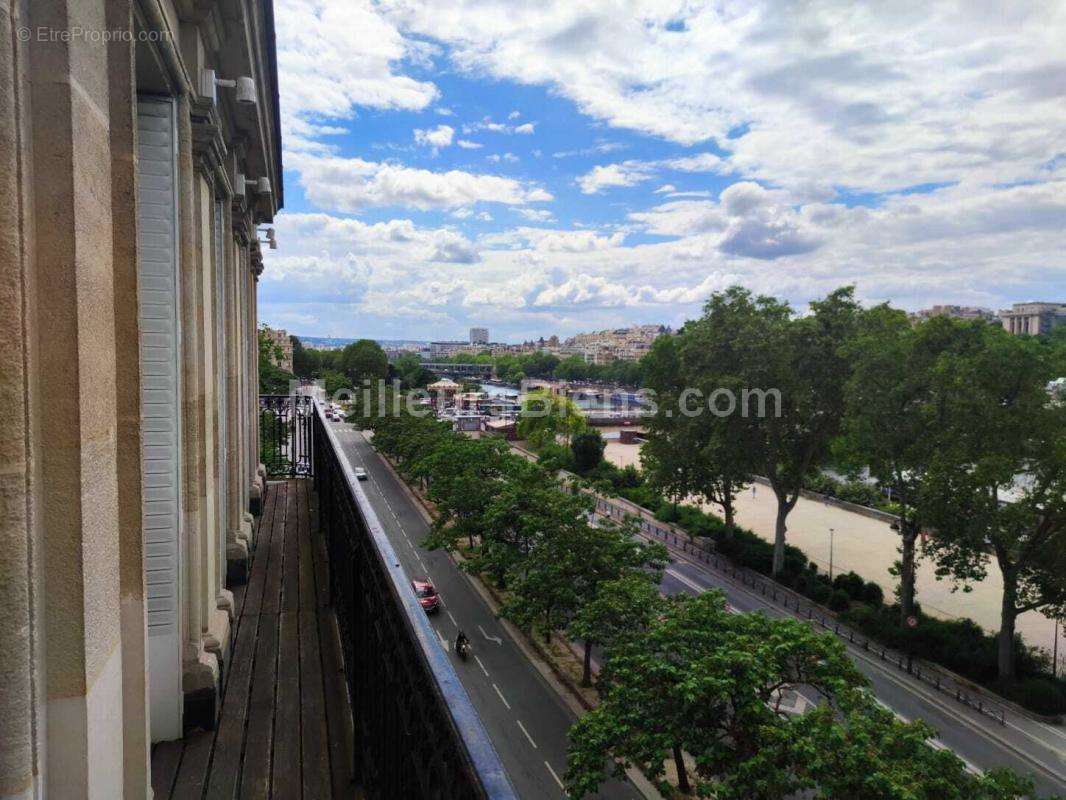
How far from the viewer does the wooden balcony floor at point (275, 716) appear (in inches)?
141

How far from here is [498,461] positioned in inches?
838

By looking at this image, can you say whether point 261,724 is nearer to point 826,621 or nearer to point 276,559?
point 276,559

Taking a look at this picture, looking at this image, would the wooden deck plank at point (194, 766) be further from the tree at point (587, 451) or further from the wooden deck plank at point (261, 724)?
A: the tree at point (587, 451)

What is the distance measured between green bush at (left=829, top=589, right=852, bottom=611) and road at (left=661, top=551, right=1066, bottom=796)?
2518 millimetres

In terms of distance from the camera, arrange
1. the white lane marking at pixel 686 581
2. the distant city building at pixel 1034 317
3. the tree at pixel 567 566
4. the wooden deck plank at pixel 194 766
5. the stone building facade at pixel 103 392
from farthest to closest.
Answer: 1. the distant city building at pixel 1034 317
2. the white lane marking at pixel 686 581
3. the tree at pixel 567 566
4. the wooden deck plank at pixel 194 766
5. the stone building facade at pixel 103 392

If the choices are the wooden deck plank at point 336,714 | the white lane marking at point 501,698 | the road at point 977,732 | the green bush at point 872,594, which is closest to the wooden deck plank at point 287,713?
the wooden deck plank at point 336,714

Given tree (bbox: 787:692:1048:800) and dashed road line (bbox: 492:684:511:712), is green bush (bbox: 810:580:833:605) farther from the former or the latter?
tree (bbox: 787:692:1048:800)

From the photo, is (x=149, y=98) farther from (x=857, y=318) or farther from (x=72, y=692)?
(x=857, y=318)

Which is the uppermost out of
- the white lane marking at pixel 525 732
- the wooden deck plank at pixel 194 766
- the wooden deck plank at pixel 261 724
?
the wooden deck plank at pixel 261 724

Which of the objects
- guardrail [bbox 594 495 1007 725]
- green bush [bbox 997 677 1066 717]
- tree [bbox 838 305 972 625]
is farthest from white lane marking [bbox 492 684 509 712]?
green bush [bbox 997 677 1066 717]

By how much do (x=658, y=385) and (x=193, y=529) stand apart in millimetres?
25333

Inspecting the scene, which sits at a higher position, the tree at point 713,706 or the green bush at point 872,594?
the tree at point 713,706

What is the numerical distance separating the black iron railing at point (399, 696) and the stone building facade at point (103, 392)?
0.93 meters

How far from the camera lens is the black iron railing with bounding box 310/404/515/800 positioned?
173cm
